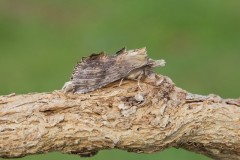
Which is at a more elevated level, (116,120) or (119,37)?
(119,37)

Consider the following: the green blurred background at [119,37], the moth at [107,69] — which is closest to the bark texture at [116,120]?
the moth at [107,69]

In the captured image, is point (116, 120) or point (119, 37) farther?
point (119, 37)

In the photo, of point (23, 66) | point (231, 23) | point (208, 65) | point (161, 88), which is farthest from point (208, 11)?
point (161, 88)

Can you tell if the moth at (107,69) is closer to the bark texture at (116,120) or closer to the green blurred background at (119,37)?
the bark texture at (116,120)

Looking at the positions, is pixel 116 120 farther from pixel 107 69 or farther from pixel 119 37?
pixel 119 37

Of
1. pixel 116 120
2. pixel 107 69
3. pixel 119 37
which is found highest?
pixel 119 37

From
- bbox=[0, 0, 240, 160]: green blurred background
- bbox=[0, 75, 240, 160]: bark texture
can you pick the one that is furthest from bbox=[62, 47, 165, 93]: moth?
bbox=[0, 0, 240, 160]: green blurred background

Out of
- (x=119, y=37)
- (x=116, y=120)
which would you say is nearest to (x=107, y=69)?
(x=116, y=120)
